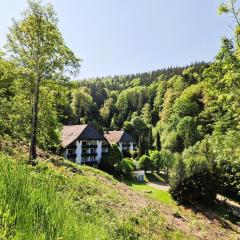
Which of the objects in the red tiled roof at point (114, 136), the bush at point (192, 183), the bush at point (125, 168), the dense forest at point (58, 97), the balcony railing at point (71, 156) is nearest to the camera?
the dense forest at point (58, 97)

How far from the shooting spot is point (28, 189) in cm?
428

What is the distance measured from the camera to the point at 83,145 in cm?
5194

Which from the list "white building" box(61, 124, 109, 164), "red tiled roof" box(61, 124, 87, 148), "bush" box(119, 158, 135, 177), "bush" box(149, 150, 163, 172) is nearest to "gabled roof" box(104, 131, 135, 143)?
"white building" box(61, 124, 109, 164)

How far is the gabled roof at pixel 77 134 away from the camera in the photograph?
51025 mm

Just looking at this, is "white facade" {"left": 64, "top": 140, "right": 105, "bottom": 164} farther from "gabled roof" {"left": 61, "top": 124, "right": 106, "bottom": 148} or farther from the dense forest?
the dense forest

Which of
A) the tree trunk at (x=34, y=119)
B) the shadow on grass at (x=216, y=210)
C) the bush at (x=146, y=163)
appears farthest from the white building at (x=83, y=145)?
the tree trunk at (x=34, y=119)

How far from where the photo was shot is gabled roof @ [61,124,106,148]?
51025mm

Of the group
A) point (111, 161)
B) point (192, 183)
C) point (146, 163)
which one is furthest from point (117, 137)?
point (192, 183)

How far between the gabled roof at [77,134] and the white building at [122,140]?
58.0 feet

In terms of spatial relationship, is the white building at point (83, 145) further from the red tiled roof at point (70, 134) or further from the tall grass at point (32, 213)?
the tall grass at point (32, 213)

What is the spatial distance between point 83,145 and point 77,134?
217 centimetres

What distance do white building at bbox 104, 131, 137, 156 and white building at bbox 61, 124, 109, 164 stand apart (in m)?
16.3

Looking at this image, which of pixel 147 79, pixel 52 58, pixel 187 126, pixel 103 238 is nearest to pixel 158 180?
pixel 187 126

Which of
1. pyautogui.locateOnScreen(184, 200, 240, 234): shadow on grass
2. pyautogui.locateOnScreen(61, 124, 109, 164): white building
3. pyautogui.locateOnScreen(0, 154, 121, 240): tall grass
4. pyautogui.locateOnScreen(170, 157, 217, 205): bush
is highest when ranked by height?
A: pyautogui.locateOnScreen(61, 124, 109, 164): white building
